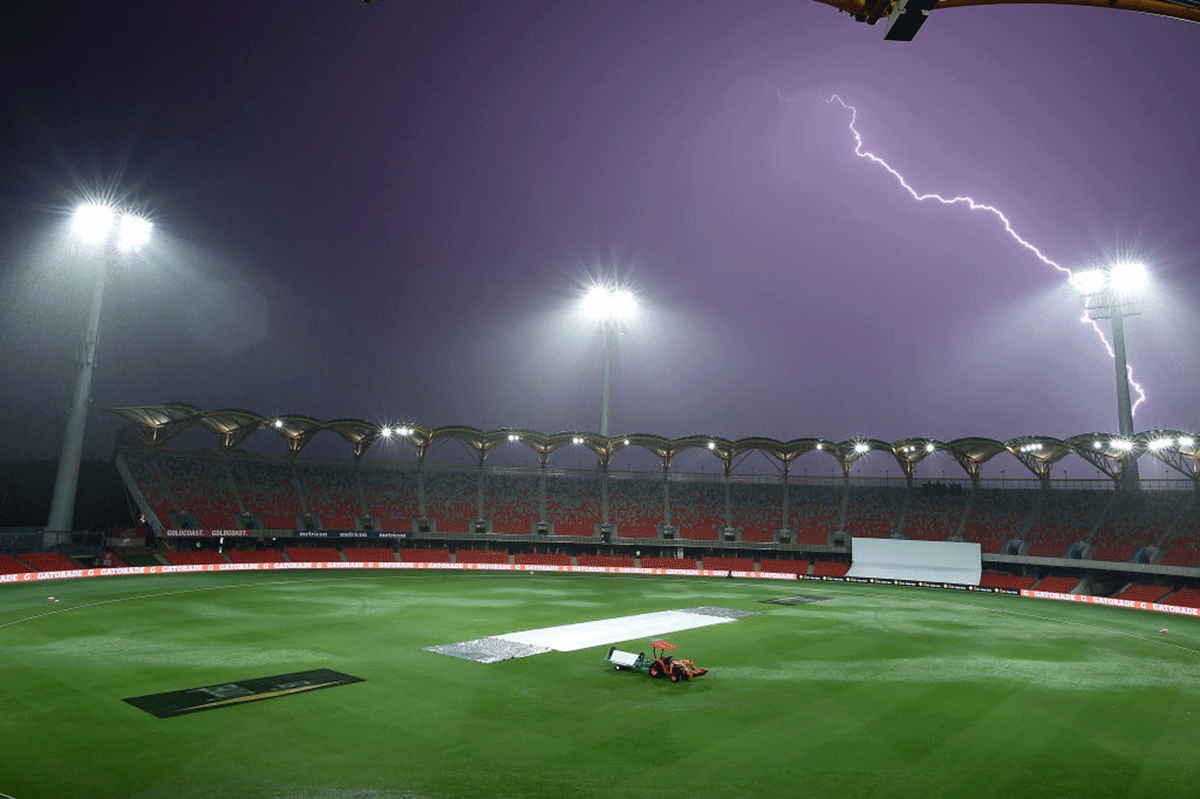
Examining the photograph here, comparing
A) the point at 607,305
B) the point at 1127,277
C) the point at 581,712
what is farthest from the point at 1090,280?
the point at 581,712

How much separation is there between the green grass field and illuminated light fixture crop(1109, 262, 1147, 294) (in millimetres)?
35796

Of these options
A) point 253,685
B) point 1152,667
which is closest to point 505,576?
point 253,685

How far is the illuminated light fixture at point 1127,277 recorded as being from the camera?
60.2 meters

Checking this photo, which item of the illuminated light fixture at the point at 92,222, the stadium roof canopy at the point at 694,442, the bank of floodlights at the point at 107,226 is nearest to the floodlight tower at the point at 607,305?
the stadium roof canopy at the point at 694,442

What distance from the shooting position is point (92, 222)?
5359cm

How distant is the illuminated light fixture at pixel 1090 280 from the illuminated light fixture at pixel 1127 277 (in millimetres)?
660

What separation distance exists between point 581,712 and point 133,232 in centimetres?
5615

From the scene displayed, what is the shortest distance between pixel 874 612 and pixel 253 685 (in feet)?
121

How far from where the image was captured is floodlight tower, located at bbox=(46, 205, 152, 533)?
176 ft

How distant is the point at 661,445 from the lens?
7694 cm

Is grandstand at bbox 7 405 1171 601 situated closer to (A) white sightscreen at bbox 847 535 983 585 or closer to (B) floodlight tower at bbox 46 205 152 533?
(A) white sightscreen at bbox 847 535 983 585

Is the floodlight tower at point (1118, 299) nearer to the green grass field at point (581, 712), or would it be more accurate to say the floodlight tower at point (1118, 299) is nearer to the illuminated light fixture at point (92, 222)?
the green grass field at point (581, 712)

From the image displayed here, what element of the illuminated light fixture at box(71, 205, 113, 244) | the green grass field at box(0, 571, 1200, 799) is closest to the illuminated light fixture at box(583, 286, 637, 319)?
the illuminated light fixture at box(71, 205, 113, 244)

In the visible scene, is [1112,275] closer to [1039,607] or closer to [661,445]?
[1039,607]
